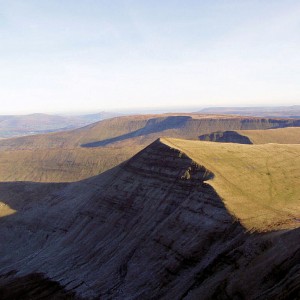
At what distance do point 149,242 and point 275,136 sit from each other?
128123mm

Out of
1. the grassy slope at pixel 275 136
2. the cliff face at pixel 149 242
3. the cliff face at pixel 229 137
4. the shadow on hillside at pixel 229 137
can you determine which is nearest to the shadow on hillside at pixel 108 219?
the cliff face at pixel 149 242

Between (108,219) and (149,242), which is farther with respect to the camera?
(108,219)

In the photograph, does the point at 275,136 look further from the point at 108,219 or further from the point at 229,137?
the point at 108,219

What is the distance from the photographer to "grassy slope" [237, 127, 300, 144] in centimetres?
15475

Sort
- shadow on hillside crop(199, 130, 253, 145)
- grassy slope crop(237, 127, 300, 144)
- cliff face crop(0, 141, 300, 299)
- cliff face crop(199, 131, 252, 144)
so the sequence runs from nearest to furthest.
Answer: cliff face crop(0, 141, 300, 299)
grassy slope crop(237, 127, 300, 144)
shadow on hillside crop(199, 130, 253, 145)
cliff face crop(199, 131, 252, 144)

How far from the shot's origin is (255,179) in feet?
186

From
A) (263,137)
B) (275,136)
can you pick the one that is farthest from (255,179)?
(275,136)

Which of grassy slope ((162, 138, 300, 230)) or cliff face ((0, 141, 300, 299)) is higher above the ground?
grassy slope ((162, 138, 300, 230))

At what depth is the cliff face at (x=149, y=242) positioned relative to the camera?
33.8 metres

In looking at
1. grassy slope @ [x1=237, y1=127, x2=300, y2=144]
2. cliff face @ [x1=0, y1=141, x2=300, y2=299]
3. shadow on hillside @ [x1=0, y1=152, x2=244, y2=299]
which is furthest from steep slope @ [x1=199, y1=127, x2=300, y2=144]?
cliff face @ [x1=0, y1=141, x2=300, y2=299]

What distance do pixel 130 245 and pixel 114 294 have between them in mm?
9557

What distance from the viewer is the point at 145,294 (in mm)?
39719

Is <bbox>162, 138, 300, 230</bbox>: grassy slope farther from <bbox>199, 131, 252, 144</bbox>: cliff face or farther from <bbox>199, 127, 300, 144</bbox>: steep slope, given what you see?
<bbox>199, 131, 252, 144</bbox>: cliff face

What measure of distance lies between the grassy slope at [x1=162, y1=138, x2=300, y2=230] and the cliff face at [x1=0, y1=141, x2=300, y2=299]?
7.03ft
